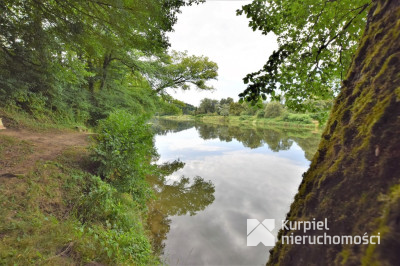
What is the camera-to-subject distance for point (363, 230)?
22.6 inches

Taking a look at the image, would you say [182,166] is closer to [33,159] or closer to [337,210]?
[33,159]

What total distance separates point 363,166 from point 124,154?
4268 millimetres

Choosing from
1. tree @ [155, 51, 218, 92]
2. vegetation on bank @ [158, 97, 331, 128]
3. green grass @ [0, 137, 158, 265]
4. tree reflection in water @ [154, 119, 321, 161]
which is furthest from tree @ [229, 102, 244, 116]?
green grass @ [0, 137, 158, 265]

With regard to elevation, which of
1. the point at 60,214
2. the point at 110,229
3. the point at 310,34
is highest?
the point at 310,34

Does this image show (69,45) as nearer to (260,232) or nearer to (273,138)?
(260,232)

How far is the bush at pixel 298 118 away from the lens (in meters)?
32.7

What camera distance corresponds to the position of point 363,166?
26.1 inches

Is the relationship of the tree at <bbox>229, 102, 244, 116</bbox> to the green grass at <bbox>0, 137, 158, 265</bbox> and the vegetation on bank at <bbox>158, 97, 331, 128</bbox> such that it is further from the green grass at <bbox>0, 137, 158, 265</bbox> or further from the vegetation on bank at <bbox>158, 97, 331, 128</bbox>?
the green grass at <bbox>0, 137, 158, 265</bbox>

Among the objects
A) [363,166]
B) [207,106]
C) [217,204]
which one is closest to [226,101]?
[207,106]

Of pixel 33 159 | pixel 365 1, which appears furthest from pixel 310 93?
pixel 33 159

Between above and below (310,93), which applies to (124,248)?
below

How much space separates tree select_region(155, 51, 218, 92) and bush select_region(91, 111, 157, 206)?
8.04 metres

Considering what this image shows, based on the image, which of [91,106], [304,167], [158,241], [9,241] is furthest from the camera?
[91,106]

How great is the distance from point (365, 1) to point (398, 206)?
9.78 ft
